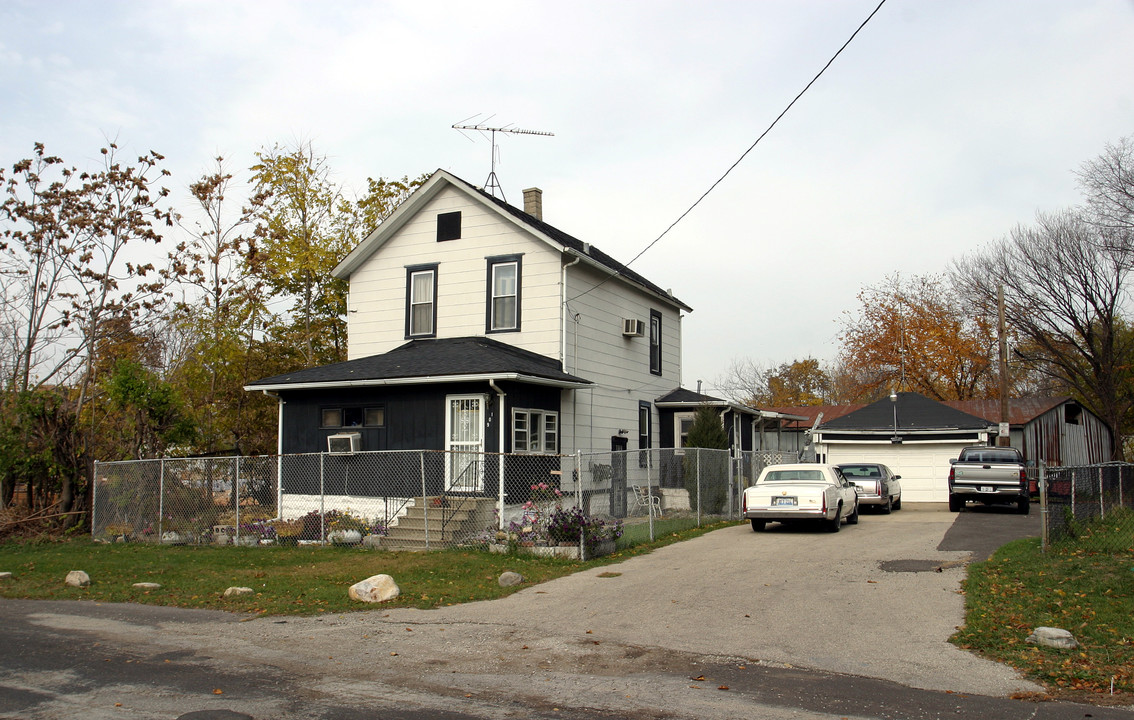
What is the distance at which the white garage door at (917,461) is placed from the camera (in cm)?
2939

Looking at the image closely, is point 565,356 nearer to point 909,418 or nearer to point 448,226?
point 448,226

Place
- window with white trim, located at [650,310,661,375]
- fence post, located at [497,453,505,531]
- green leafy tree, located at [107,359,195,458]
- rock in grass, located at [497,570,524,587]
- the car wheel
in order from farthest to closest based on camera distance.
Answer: window with white trim, located at [650,310,661,375] < green leafy tree, located at [107,359,195,458] < the car wheel < fence post, located at [497,453,505,531] < rock in grass, located at [497,570,524,587]

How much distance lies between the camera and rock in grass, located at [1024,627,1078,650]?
7852 millimetres

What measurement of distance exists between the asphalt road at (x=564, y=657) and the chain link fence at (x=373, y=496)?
15.5 ft

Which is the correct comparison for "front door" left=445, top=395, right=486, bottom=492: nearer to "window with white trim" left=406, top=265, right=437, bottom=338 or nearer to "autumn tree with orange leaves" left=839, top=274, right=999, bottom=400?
"window with white trim" left=406, top=265, right=437, bottom=338

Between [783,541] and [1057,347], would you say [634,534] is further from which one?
[1057,347]

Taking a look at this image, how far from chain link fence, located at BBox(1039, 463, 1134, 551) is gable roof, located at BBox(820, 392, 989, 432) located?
48.8ft

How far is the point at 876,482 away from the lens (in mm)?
23531

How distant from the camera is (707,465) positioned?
19.8 metres

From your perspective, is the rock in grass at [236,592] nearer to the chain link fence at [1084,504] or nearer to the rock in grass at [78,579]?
the rock in grass at [78,579]

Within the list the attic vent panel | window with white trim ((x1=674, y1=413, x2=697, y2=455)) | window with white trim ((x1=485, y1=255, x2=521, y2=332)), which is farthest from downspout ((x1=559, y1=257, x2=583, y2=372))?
window with white trim ((x1=674, y1=413, x2=697, y2=455))

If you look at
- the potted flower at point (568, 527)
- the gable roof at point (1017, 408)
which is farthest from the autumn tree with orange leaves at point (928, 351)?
the potted flower at point (568, 527)

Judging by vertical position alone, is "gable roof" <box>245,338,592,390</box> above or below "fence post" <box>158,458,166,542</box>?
above


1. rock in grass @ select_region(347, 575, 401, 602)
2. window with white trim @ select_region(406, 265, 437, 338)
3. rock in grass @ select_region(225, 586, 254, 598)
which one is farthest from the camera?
window with white trim @ select_region(406, 265, 437, 338)
